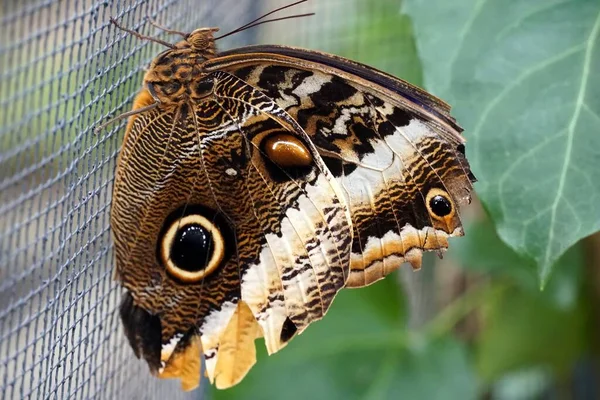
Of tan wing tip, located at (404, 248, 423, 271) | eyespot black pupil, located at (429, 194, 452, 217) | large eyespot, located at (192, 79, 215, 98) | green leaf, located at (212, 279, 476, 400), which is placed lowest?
green leaf, located at (212, 279, 476, 400)

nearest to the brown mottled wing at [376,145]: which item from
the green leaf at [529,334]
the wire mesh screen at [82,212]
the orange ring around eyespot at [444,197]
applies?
the orange ring around eyespot at [444,197]

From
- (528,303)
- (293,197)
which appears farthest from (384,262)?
(528,303)

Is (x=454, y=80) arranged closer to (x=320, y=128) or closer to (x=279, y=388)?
(x=320, y=128)

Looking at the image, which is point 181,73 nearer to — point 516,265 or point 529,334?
point 516,265

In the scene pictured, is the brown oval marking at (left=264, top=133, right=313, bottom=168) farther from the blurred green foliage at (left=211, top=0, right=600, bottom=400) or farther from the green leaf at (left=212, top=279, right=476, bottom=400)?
the green leaf at (left=212, top=279, right=476, bottom=400)

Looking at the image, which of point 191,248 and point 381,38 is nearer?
point 191,248

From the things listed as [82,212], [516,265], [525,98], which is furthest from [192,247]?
[516,265]

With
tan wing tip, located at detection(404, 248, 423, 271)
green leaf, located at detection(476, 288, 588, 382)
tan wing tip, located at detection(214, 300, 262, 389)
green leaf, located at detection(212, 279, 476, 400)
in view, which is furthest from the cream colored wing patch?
green leaf, located at detection(476, 288, 588, 382)
